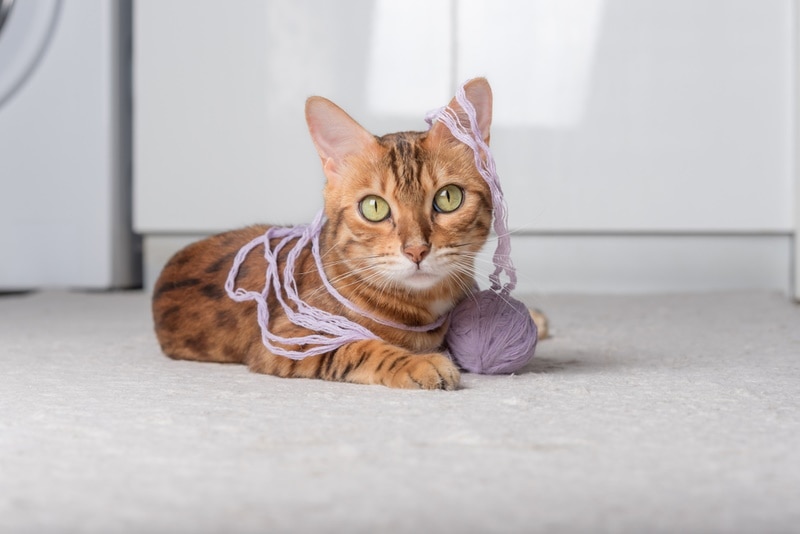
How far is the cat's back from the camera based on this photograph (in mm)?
1489

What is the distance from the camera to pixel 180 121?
9.25 ft

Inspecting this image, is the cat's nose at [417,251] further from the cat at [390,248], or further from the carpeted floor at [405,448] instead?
the carpeted floor at [405,448]

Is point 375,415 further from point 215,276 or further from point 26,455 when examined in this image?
point 215,276

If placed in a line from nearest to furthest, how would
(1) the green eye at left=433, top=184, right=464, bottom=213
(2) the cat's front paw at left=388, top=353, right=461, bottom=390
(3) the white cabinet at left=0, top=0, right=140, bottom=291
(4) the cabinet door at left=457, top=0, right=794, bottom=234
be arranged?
A: (2) the cat's front paw at left=388, top=353, right=461, bottom=390 → (1) the green eye at left=433, top=184, right=464, bottom=213 → (4) the cabinet door at left=457, top=0, right=794, bottom=234 → (3) the white cabinet at left=0, top=0, right=140, bottom=291

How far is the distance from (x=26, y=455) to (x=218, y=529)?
30 centimetres

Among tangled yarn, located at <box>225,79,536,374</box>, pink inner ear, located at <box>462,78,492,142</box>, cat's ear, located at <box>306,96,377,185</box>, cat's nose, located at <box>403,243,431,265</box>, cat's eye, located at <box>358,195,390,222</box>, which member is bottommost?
tangled yarn, located at <box>225,79,536,374</box>

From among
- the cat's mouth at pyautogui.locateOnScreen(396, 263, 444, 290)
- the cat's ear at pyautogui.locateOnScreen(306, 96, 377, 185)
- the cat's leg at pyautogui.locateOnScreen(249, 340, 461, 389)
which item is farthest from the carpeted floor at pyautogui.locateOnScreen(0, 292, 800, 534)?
the cat's ear at pyautogui.locateOnScreen(306, 96, 377, 185)

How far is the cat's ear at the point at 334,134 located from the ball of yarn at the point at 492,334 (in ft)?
0.91

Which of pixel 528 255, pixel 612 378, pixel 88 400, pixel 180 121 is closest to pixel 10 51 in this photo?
pixel 180 121

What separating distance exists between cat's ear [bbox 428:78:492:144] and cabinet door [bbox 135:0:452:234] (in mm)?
1359

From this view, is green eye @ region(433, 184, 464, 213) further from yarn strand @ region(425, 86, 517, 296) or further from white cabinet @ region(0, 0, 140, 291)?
white cabinet @ region(0, 0, 140, 291)

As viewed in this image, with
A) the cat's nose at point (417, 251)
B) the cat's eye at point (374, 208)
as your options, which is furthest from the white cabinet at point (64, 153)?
the cat's nose at point (417, 251)

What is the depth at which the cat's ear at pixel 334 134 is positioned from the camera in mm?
1357

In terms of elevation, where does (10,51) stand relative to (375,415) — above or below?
above
